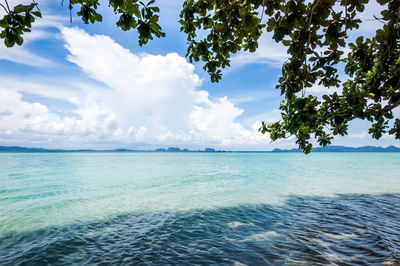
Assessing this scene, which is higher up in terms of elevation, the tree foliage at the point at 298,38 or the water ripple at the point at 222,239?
the tree foliage at the point at 298,38

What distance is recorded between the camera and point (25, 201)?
14.8 metres

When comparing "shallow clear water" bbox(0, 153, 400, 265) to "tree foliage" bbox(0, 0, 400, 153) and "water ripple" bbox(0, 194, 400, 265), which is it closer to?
"water ripple" bbox(0, 194, 400, 265)

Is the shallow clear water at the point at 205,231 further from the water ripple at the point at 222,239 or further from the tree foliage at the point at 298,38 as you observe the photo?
the tree foliage at the point at 298,38

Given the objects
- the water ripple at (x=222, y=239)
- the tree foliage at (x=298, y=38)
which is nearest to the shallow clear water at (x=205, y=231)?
the water ripple at (x=222, y=239)

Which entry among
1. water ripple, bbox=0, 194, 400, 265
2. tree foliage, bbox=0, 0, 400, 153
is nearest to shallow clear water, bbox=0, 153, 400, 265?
water ripple, bbox=0, 194, 400, 265

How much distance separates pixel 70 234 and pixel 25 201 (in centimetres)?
969

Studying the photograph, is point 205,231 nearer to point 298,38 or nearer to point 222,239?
point 222,239

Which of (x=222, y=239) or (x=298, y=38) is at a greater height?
(x=298, y=38)

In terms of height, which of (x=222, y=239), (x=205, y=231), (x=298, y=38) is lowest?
(x=205, y=231)

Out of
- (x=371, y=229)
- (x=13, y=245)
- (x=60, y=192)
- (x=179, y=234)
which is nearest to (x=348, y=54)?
(x=371, y=229)

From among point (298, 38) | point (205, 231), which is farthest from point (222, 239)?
point (298, 38)

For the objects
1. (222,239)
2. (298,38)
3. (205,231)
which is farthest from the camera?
(205,231)

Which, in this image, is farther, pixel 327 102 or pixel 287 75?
pixel 327 102

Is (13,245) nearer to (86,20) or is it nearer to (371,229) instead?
(86,20)
